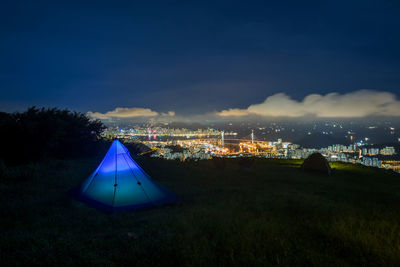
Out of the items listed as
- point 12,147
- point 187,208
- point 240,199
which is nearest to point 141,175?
point 187,208

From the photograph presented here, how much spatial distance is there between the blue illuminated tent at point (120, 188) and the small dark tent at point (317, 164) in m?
13.1

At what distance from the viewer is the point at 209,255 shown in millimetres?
4387

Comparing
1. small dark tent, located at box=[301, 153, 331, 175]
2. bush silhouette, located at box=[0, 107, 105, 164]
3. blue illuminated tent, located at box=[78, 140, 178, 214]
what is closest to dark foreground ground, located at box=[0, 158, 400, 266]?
blue illuminated tent, located at box=[78, 140, 178, 214]

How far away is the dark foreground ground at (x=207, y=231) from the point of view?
4.33 m

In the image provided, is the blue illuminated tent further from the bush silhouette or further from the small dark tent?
the small dark tent

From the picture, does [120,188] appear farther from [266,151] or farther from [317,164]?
[266,151]

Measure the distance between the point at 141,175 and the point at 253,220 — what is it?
485 centimetres

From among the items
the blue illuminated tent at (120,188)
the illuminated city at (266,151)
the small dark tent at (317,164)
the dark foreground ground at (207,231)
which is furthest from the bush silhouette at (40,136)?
the small dark tent at (317,164)

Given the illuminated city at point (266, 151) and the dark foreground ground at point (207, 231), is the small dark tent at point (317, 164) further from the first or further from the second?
the illuminated city at point (266, 151)

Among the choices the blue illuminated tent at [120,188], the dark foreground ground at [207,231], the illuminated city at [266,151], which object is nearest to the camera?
the dark foreground ground at [207,231]

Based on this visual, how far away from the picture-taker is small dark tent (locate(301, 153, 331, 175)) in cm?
1703

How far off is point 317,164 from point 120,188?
15.1 meters

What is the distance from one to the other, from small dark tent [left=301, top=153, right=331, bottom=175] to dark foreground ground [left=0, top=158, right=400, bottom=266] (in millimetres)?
7102

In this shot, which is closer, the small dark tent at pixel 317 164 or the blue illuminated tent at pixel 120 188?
the blue illuminated tent at pixel 120 188
